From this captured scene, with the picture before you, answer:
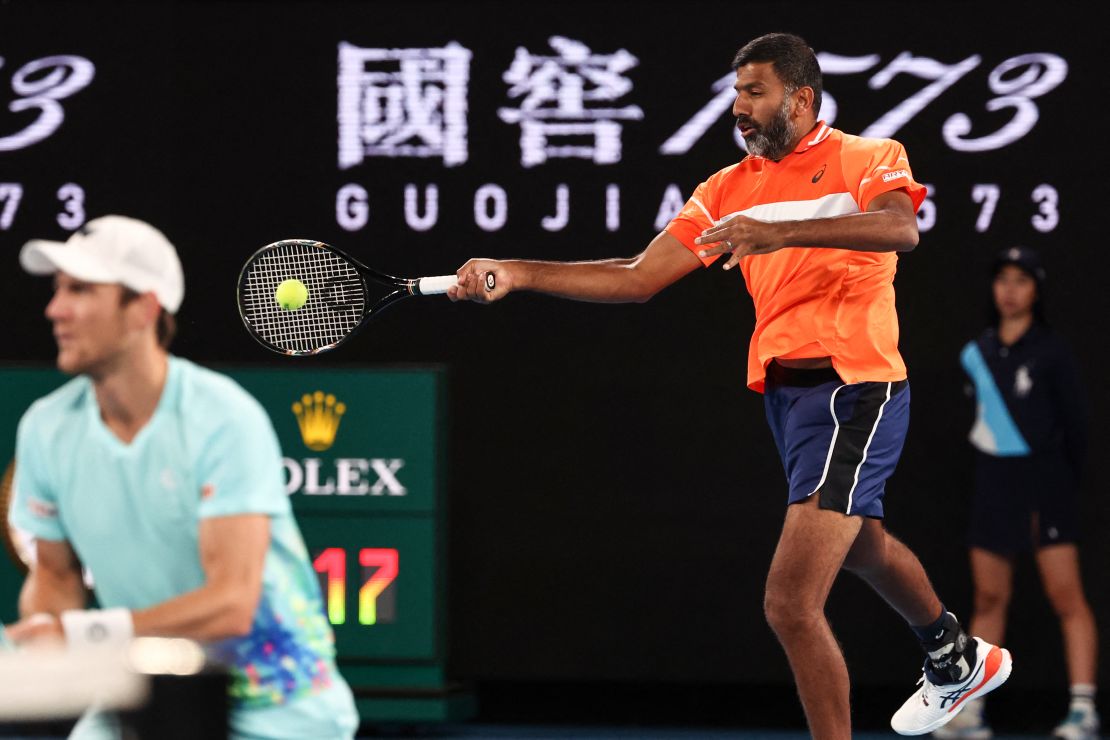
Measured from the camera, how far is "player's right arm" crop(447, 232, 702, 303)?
4.70 metres

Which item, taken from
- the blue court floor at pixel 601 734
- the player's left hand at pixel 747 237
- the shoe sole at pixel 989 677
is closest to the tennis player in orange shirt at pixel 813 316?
the player's left hand at pixel 747 237

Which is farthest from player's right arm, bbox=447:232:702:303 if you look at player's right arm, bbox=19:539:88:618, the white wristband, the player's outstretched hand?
the white wristband

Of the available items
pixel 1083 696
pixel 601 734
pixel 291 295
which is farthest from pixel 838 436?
pixel 601 734

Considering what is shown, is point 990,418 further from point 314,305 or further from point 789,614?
point 314,305

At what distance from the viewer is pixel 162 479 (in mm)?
2879

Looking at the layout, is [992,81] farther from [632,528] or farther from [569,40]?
[632,528]

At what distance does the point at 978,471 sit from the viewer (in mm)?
6945

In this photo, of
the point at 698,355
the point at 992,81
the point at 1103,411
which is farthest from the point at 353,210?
the point at 1103,411

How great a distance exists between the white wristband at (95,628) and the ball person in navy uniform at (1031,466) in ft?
15.5

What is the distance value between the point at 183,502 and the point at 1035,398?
15.0 ft

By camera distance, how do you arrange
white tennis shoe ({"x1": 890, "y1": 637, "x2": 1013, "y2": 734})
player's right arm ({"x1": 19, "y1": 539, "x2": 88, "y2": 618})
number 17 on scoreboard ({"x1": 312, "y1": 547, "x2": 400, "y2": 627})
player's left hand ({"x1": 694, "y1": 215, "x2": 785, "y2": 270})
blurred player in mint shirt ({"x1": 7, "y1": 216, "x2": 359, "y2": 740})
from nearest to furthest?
blurred player in mint shirt ({"x1": 7, "y1": 216, "x2": 359, "y2": 740}), player's right arm ({"x1": 19, "y1": 539, "x2": 88, "y2": 618}), player's left hand ({"x1": 694, "y1": 215, "x2": 785, "y2": 270}), white tennis shoe ({"x1": 890, "y1": 637, "x2": 1013, "y2": 734}), number 17 on scoreboard ({"x1": 312, "y1": 547, "x2": 400, "y2": 627})

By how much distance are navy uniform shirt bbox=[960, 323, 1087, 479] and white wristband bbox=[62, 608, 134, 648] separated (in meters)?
4.73

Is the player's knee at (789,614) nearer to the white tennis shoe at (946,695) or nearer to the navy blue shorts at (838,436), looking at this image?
the navy blue shorts at (838,436)

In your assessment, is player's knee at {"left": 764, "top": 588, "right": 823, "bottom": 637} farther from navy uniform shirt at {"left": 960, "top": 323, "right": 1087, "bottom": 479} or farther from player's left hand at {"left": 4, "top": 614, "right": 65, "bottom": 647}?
navy uniform shirt at {"left": 960, "top": 323, "right": 1087, "bottom": 479}
